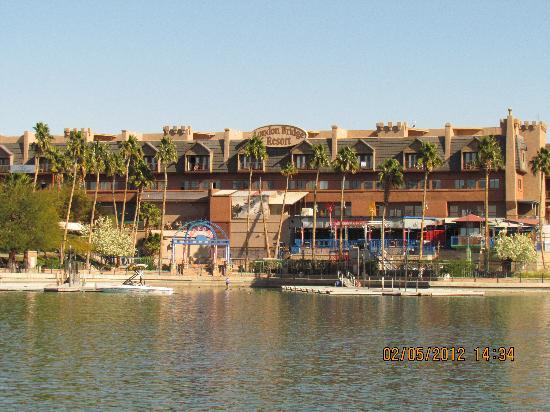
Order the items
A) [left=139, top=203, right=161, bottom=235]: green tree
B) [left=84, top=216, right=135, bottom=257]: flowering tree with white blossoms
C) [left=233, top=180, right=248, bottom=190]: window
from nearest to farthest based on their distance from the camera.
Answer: [left=84, top=216, right=135, bottom=257]: flowering tree with white blossoms < [left=139, top=203, right=161, bottom=235]: green tree < [left=233, top=180, right=248, bottom=190]: window

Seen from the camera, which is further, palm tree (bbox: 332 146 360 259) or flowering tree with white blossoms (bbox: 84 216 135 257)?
palm tree (bbox: 332 146 360 259)

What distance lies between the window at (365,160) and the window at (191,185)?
27.1 metres

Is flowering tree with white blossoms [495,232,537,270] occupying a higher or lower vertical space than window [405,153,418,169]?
lower

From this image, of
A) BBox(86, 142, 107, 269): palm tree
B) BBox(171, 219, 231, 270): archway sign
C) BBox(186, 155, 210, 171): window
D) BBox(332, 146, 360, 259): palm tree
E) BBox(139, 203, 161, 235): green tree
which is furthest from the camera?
BBox(186, 155, 210, 171): window

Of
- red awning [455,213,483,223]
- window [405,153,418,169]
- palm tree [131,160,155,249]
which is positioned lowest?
red awning [455,213,483,223]

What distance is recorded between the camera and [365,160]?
160125 mm

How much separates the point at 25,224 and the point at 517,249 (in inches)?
2484

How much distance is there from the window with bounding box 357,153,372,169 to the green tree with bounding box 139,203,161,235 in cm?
3264

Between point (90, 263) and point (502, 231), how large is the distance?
193 ft

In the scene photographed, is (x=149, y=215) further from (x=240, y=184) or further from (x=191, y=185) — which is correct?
(x=240, y=184)

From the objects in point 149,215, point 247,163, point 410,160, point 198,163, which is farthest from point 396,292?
point 198,163

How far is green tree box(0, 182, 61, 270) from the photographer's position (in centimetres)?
13050

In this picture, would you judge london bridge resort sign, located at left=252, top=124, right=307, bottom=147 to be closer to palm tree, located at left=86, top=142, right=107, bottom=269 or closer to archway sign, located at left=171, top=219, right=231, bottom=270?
archway sign, located at left=171, top=219, right=231, bottom=270
